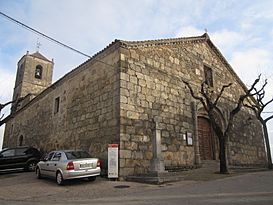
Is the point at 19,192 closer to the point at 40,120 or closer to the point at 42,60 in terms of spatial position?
the point at 40,120

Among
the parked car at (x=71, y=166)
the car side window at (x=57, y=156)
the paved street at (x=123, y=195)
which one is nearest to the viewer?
the paved street at (x=123, y=195)

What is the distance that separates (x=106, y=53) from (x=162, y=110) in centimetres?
369

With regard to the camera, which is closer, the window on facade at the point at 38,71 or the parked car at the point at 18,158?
the parked car at the point at 18,158

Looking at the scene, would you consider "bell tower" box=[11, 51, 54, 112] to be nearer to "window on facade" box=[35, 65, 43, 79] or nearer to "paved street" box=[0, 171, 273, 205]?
"window on facade" box=[35, 65, 43, 79]

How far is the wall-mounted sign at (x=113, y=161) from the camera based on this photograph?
9156 mm

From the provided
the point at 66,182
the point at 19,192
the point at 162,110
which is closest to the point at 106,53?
the point at 162,110

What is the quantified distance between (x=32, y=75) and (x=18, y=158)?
1899 cm

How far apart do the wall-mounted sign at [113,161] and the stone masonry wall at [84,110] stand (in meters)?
0.55

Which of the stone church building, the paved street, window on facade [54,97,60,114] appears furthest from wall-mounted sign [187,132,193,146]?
window on facade [54,97,60,114]

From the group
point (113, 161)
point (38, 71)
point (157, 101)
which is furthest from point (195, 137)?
point (38, 71)

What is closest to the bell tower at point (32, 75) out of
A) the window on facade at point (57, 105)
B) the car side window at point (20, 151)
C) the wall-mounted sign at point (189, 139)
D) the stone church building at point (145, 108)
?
the stone church building at point (145, 108)

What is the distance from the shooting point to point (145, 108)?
11109 millimetres

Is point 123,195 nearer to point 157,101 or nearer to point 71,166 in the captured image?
point 71,166

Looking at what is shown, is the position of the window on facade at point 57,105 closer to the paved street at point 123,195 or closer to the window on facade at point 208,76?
the paved street at point 123,195
